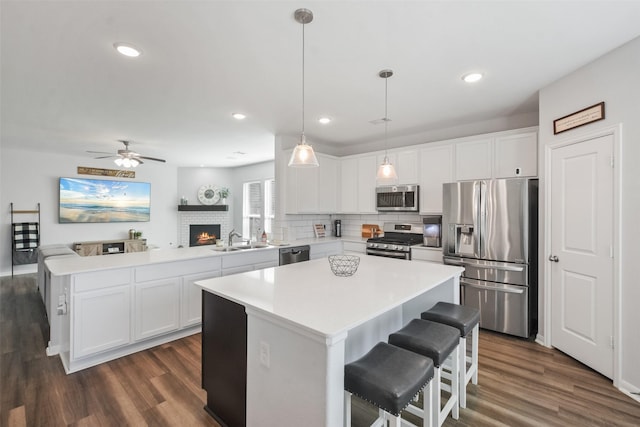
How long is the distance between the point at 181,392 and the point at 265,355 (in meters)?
1.18

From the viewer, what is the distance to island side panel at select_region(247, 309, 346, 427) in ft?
4.20

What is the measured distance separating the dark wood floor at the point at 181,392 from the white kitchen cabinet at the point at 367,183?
2.58 meters

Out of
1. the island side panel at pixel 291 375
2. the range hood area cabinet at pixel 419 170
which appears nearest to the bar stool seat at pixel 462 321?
the island side panel at pixel 291 375

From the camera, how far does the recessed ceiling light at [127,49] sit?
221 cm

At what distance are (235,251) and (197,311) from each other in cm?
77

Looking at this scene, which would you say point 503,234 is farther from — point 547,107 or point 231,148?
point 231,148

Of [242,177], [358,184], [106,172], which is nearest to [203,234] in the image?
[242,177]

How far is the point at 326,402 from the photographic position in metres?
1.27

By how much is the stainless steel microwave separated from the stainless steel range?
0.39 meters

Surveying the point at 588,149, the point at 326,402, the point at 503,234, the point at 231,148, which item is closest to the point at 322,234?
the point at 231,148

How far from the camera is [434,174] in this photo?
4203mm

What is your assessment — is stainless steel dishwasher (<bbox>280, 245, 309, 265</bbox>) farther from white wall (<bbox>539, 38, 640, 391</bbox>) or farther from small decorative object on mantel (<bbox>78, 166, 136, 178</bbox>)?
small decorative object on mantel (<bbox>78, 166, 136, 178</bbox>)

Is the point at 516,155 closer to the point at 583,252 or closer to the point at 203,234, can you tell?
the point at 583,252

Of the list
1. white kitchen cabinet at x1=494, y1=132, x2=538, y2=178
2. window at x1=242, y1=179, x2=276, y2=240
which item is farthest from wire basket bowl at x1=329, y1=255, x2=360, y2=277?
window at x1=242, y1=179, x2=276, y2=240
